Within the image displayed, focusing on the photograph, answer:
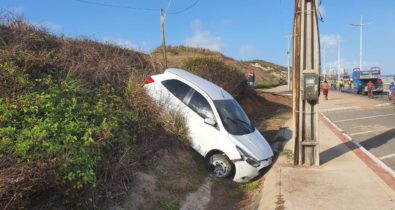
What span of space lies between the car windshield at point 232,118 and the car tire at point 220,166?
1.96ft

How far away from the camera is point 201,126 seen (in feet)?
30.3

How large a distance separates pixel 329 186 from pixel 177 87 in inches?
158

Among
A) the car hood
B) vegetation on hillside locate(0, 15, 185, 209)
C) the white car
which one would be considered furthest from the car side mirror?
vegetation on hillside locate(0, 15, 185, 209)

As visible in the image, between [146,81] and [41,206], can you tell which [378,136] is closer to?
[146,81]

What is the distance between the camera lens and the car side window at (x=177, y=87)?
9.90 m

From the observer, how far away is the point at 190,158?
913 cm

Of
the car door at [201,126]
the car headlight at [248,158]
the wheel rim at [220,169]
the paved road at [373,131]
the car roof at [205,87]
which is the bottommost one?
the paved road at [373,131]

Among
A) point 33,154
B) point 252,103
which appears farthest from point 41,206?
point 252,103

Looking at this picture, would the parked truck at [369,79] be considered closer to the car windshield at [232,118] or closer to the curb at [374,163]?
the curb at [374,163]

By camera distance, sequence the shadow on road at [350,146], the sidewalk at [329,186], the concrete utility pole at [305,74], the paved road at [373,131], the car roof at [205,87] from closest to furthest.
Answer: the sidewalk at [329,186]
the concrete utility pole at [305,74]
the car roof at [205,87]
the shadow on road at [350,146]
the paved road at [373,131]

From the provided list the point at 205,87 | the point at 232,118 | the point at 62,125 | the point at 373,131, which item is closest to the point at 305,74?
the point at 232,118

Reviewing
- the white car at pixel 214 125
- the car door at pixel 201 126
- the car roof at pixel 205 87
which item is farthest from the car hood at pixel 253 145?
the car roof at pixel 205 87

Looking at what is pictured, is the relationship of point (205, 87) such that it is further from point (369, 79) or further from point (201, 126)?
point (369, 79)

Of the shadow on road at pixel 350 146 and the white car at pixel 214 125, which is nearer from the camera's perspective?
the white car at pixel 214 125
